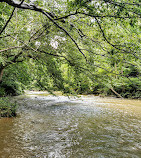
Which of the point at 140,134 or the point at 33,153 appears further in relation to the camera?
the point at 140,134

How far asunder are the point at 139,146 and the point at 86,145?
5.14 ft

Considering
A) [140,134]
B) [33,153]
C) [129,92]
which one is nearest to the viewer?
[33,153]

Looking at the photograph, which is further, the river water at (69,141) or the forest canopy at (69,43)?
the forest canopy at (69,43)

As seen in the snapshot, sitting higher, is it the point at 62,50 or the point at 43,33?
the point at 43,33

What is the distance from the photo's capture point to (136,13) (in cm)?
302

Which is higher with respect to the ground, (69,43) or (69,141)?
(69,43)

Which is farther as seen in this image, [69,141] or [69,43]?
[69,43]

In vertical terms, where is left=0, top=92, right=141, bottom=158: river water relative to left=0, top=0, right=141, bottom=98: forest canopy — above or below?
below

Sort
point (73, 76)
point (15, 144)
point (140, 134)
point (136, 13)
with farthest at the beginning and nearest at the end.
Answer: point (73, 76)
point (140, 134)
point (15, 144)
point (136, 13)

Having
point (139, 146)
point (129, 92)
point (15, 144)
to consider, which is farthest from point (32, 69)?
point (129, 92)

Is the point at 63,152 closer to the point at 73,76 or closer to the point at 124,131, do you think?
the point at 124,131

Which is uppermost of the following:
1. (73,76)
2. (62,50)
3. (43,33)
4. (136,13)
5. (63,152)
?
(43,33)

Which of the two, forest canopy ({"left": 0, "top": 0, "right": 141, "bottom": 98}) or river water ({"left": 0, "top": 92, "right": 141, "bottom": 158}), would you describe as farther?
forest canopy ({"left": 0, "top": 0, "right": 141, "bottom": 98})

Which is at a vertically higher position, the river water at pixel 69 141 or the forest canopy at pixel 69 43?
the forest canopy at pixel 69 43
